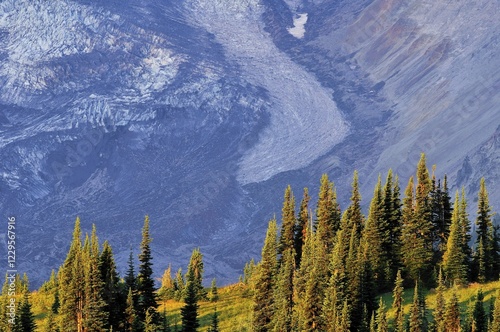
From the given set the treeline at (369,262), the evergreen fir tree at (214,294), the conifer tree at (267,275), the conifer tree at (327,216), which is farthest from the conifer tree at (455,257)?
the evergreen fir tree at (214,294)

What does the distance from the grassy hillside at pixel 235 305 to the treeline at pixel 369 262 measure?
123cm

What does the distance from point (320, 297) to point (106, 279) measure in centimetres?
1628

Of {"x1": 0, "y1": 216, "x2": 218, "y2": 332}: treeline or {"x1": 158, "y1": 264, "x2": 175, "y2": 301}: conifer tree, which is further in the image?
{"x1": 158, "y1": 264, "x2": 175, "y2": 301}: conifer tree

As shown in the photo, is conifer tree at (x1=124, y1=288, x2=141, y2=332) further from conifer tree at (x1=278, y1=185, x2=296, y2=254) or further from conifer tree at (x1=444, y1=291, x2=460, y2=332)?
conifer tree at (x1=444, y1=291, x2=460, y2=332)

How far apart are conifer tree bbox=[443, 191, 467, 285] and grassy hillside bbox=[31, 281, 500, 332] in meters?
1.26

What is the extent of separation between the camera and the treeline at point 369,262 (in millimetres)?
97812

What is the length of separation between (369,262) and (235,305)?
12.5 meters

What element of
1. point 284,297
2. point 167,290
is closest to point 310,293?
point 284,297


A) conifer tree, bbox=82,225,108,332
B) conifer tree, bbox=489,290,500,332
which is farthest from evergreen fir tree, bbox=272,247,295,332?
conifer tree, bbox=489,290,500,332

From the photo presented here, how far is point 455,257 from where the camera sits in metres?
110

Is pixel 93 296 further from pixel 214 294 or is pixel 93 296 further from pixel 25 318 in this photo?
pixel 214 294

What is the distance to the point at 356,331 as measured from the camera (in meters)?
98.1

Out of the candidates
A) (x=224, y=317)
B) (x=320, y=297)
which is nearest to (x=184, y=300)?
(x=224, y=317)

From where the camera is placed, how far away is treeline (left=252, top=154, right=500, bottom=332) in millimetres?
97812
